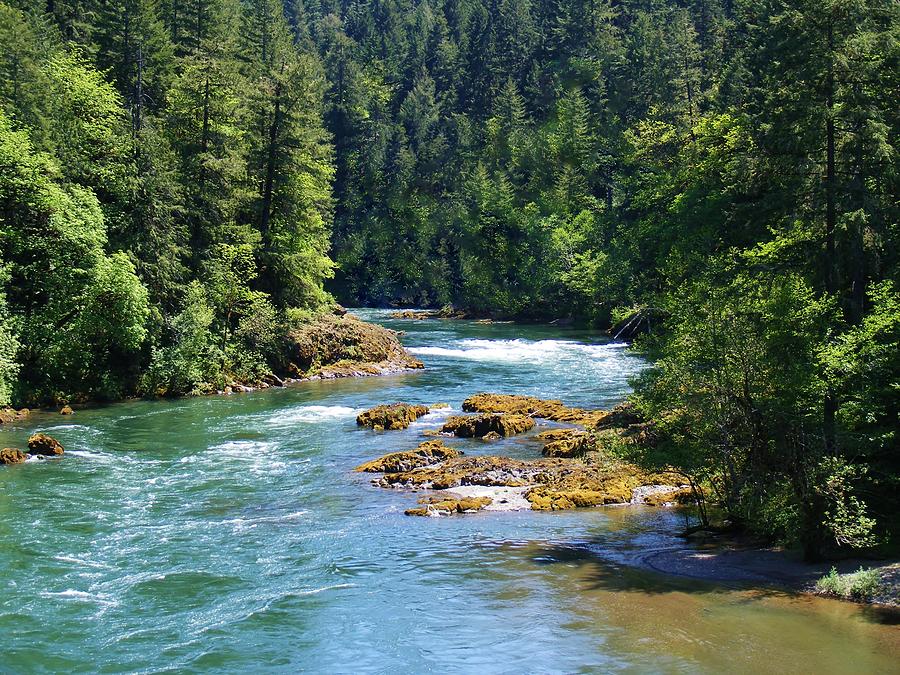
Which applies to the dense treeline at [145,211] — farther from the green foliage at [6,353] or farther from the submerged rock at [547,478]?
the submerged rock at [547,478]

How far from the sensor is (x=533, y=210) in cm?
8844

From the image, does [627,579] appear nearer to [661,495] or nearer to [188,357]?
[661,495]

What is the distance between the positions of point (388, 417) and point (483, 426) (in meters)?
3.91

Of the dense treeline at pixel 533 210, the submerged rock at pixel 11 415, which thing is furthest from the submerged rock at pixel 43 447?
the dense treeline at pixel 533 210

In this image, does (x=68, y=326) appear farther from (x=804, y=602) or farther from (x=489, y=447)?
(x=804, y=602)

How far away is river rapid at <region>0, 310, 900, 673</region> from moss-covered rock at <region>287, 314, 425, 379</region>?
15901 millimetres

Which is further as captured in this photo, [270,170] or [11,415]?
[270,170]

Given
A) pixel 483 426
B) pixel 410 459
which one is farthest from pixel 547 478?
pixel 483 426

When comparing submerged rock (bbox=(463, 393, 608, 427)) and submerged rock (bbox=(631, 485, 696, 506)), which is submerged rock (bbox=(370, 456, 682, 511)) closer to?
submerged rock (bbox=(631, 485, 696, 506))

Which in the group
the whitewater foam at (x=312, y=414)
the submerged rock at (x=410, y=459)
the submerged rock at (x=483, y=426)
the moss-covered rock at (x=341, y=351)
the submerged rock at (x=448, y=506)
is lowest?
the submerged rock at (x=448, y=506)

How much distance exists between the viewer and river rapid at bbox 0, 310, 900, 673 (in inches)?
523

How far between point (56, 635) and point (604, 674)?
8925 mm

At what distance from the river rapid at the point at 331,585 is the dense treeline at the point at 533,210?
A: 9.69 feet

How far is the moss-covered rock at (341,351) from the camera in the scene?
4431cm
